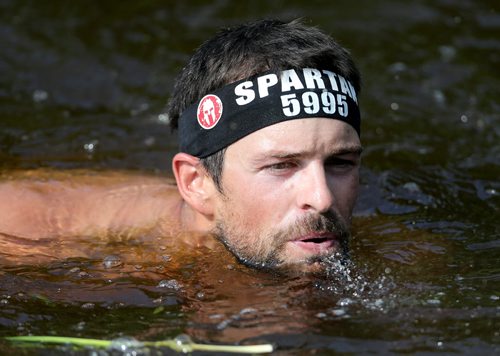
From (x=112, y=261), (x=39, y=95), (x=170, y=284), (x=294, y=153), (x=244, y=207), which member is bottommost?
Result: (x=170, y=284)

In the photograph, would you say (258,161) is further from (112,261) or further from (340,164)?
(112,261)

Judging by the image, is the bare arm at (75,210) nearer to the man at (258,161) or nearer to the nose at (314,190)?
the man at (258,161)

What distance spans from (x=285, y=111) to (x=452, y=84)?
3.82 m

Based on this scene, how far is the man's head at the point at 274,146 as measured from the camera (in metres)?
4.63

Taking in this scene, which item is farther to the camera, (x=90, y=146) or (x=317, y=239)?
(x=90, y=146)

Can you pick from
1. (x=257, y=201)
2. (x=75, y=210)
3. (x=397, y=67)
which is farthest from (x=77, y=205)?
(x=397, y=67)

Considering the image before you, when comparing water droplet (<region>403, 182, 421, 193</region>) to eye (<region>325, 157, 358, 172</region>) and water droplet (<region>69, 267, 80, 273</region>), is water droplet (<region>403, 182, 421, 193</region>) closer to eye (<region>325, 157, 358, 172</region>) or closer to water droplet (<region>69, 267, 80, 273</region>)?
eye (<region>325, 157, 358, 172</region>)

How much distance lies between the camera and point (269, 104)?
4773mm

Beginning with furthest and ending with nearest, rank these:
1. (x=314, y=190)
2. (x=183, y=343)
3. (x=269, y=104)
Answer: (x=269, y=104) < (x=314, y=190) < (x=183, y=343)

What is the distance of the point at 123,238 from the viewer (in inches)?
206

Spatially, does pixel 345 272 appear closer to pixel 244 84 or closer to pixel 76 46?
pixel 244 84

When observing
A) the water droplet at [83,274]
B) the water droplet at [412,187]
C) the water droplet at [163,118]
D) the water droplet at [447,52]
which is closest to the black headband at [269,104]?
the water droplet at [83,274]

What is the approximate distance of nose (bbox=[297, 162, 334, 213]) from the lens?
4.53 meters

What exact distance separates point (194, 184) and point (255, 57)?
779 mm
